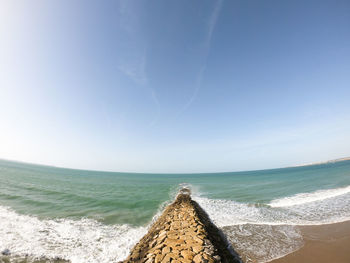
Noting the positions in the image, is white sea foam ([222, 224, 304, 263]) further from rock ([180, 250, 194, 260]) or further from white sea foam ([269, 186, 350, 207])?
white sea foam ([269, 186, 350, 207])

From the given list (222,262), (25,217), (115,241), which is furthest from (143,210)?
(222,262)

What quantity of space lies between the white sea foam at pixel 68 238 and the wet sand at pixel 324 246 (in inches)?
285

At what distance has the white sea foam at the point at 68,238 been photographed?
6266 millimetres

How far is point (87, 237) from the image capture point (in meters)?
7.82

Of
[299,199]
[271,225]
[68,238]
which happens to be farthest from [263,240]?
[299,199]

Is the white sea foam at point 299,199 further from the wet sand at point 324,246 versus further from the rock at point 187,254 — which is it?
the rock at point 187,254

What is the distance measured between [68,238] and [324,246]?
13.0 metres

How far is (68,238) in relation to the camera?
24.9ft

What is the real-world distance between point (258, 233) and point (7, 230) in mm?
14420

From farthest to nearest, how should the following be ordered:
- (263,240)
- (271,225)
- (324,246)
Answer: (271,225)
(263,240)
(324,246)

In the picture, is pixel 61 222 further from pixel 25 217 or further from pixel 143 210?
pixel 143 210

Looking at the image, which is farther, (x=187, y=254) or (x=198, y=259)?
(x=187, y=254)

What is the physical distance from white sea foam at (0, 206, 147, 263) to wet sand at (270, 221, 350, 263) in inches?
285

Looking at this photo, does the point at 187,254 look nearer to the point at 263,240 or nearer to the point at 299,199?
the point at 263,240
